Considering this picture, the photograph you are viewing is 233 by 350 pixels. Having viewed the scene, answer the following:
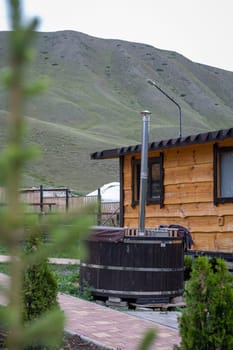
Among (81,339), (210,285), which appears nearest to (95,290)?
(81,339)

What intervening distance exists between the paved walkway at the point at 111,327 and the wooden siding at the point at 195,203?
2863mm

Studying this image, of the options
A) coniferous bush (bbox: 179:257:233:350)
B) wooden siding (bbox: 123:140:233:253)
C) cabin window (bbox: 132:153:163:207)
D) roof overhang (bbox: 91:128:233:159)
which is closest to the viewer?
coniferous bush (bbox: 179:257:233:350)

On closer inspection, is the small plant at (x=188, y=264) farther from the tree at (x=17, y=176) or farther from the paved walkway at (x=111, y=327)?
the tree at (x=17, y=176)

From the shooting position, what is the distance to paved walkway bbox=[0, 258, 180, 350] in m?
6.26

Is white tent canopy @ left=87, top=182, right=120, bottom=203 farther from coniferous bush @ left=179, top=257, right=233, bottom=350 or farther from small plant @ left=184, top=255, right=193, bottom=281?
coniferous bush @ left=179, top=257, right=233, bottom=350

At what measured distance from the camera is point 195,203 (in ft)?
36.9

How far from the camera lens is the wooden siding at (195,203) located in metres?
10.6

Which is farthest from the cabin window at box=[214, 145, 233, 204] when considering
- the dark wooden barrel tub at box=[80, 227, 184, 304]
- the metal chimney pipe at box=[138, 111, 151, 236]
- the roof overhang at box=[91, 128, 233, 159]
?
the dark wooden barrel tub at box=[80, 227, 184, 304]

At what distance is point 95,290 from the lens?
906 cm

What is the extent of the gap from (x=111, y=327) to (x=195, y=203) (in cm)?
458

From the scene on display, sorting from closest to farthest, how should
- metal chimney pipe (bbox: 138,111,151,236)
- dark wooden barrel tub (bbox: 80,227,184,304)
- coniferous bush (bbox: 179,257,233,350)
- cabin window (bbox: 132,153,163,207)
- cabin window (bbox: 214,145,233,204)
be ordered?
coniferous bush (bbox: 179,257,233,350), dark wooden barrel tub (bbox: 80,227,184,304), metal chimney pipe (bbox: 138,111,151,236), cabin window (bbox: 214,145,233,204), cabin window (bbox: 132,153,163,207)

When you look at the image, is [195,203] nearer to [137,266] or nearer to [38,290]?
[137,266]

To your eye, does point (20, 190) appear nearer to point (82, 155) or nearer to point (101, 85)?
point (82, 155)

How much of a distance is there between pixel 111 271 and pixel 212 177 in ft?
9.51
